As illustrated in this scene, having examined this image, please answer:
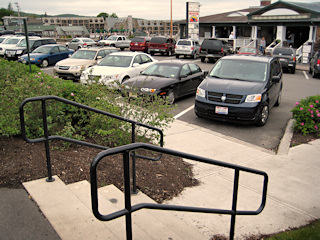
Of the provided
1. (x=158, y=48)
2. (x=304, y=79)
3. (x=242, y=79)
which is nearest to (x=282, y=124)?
(x=242, y=79)

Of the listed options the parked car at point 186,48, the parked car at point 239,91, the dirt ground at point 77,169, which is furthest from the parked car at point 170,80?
the parked car at point 186,48

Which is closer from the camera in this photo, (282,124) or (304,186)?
(304,186)

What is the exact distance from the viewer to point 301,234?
4.07 metres

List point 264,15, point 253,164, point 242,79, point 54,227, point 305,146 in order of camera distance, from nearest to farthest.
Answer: point 54,227, point 253,164, point 305,146, point 242,79, point 264,15

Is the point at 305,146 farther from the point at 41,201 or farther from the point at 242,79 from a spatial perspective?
the point at 41,201

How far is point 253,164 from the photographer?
6.56 meters

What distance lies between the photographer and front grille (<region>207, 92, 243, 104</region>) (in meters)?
8.98

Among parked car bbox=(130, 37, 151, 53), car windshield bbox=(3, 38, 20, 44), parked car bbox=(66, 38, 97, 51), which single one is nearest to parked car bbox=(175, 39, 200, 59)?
parked car bbox=(130, 37, 151, 53)

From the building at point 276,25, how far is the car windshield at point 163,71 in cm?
2150

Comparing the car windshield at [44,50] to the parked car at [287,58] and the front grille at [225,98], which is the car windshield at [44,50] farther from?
the front grille at [225,98]

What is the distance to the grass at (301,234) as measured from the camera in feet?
13.1

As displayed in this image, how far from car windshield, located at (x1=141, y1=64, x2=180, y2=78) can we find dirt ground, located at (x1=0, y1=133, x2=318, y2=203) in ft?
21.5

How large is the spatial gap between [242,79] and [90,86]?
496 centimetres

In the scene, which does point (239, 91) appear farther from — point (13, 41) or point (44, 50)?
point (13, 41)
